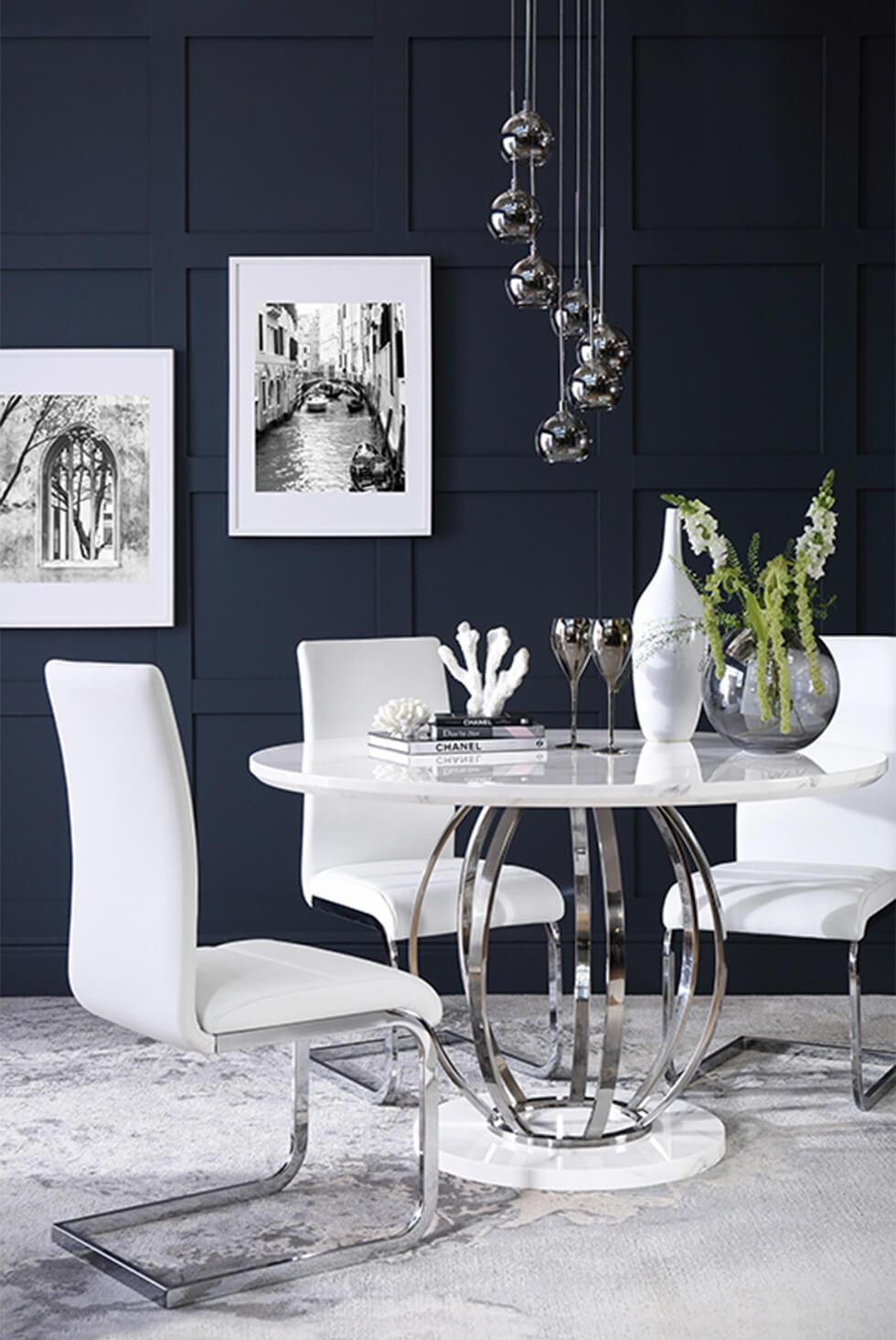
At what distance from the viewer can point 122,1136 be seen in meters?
3.22

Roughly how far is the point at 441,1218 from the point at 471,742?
0.79 m

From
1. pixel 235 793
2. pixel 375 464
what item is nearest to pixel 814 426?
pixel 375 464

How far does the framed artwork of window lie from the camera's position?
4.41m

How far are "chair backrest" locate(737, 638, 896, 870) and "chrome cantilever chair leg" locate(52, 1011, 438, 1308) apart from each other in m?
1.35

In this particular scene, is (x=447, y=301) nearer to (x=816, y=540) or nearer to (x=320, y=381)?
(x=320, y=381)

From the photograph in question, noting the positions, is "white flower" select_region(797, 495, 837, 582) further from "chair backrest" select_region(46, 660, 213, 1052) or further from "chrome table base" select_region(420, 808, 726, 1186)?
"chair backrest" select_region(46, 660, 213, 1052)

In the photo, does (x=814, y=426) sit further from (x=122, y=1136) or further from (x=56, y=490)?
(x=122, y=1136)

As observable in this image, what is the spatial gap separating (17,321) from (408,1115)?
2.38m

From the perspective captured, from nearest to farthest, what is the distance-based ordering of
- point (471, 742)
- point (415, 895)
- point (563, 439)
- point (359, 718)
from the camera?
1. point (471, 742)
2. point (563, 439)
3. point (415, 895)
4. point (359, 718)

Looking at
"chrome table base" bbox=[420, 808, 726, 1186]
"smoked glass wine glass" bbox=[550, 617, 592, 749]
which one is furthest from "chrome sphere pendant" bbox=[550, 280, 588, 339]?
"chrome table base" bbox=[420, 808, 726, 1186]

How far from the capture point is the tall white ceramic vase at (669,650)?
3.09 meters

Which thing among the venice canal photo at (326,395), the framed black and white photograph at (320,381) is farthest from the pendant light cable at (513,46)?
the venice canal photo at (326,395)

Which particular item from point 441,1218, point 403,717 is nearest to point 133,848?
point 403,717

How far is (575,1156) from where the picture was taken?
2.91 metres
